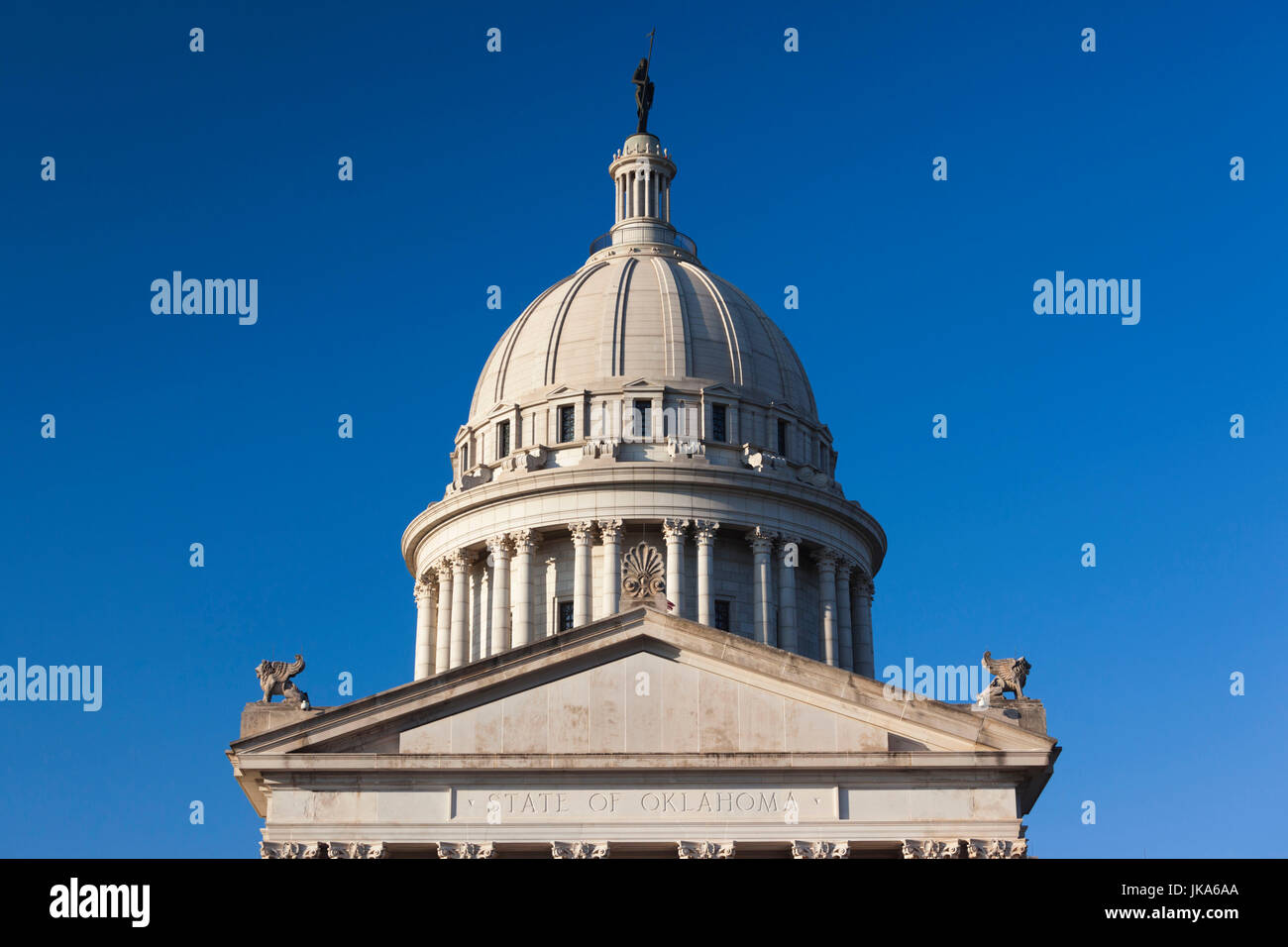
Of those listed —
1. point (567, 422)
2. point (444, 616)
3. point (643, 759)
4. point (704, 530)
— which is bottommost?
point (643, 759)

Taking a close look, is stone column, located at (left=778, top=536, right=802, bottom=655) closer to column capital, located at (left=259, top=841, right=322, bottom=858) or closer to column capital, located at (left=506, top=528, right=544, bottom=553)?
column capital, located at (left=506, top=528, right=544, bottom=553)

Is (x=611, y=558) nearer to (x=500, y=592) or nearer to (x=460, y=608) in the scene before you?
(x=500, y=592)

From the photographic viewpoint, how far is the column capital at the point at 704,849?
161 ft

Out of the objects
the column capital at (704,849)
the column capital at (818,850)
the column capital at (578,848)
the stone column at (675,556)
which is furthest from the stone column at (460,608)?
the column capital at (818,850)

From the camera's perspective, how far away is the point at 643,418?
82188 mm

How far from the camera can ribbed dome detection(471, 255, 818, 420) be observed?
84062 millimetres

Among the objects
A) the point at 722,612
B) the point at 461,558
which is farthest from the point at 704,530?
the point at 461,558

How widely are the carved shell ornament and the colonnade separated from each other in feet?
74.5

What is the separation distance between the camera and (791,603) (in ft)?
261

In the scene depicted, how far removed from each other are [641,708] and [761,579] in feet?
95.8

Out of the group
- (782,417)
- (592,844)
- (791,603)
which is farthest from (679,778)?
(782,417)

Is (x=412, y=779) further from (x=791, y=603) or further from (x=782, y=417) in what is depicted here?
(x=782, y=417)

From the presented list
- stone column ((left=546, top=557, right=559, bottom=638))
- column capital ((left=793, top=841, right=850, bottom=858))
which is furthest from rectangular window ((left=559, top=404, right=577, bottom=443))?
column capital ((left=793, top=841, right=850, bottom=858))
